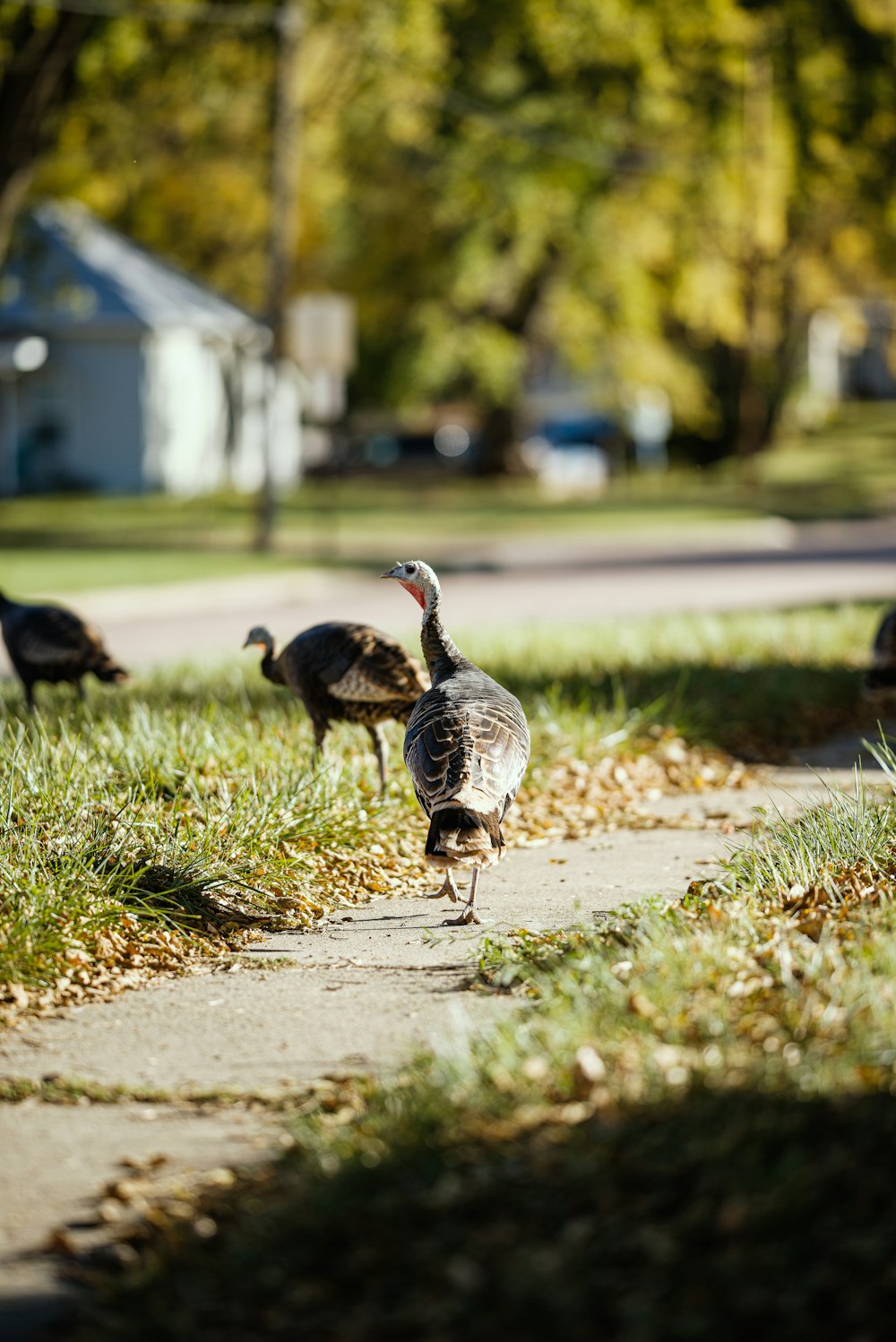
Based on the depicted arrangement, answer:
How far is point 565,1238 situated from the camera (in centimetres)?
371

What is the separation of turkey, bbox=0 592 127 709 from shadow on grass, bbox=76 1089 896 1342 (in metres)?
6.17

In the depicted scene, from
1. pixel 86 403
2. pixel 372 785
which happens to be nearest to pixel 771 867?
pixel 372 785

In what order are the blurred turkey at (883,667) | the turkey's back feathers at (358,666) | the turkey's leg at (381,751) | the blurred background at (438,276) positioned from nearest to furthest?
the turkey's back feathers at (358,666), the turkey's leg at (381,751), the blurred turkey at (883,667), the blurred background at (438,276)

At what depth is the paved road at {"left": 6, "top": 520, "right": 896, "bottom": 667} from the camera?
1838 centimetres

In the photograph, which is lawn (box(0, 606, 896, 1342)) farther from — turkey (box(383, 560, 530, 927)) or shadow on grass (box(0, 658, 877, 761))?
shadow on grass (box(0, 658, 877, 761))

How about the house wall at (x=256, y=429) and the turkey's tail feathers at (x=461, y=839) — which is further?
the house wall at (x=256, y=429)

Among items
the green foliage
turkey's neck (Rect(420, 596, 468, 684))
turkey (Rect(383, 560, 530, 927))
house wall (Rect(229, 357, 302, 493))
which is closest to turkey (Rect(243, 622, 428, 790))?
turkey's neck (Rect(420, 596, 468, 684))

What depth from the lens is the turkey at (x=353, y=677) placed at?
820 cm

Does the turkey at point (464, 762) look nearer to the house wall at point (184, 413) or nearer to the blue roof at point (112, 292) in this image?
the blue roof at point (112, 292)

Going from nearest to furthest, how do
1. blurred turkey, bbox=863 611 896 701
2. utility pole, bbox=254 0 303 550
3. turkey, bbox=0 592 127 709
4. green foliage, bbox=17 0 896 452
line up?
1. turkey, bbox=0 592 127 709
2. blurred turkey, bbox=863 611 896 701
3. utility pole, bbox=254 0 303 550
4. green foliage, bbox=17 0 896 452

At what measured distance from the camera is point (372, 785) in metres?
8.61

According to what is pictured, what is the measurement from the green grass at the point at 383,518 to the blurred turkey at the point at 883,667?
12.1 meters

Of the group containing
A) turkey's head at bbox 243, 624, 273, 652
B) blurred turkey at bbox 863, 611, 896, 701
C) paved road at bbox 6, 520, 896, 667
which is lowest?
paved road at bbox 6, 520, 896, 667

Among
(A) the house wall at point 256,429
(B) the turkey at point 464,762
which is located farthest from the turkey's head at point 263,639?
(A) the house wall at point 256,429
